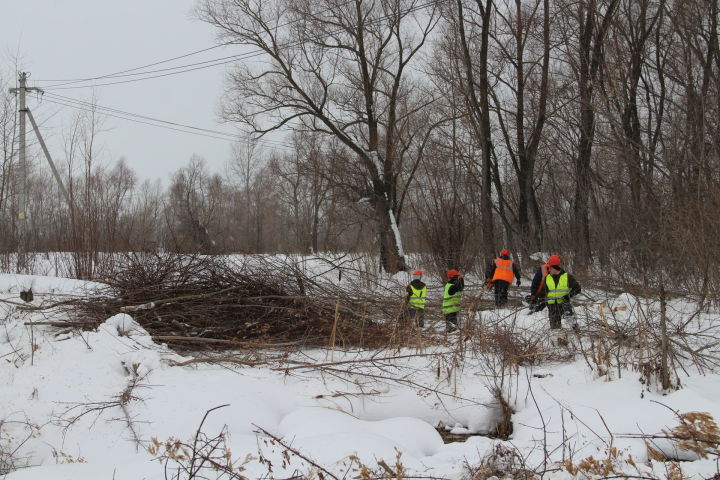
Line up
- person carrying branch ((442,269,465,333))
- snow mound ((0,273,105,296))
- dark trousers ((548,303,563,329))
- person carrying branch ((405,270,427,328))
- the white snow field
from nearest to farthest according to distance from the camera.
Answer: the white snow field → snow mound ((0,273,105,296)) → dark trousers ((548,303,563,329)) → person carrying branch ((405,270,427,328)) → person carrying branch ((442,269,465,333))

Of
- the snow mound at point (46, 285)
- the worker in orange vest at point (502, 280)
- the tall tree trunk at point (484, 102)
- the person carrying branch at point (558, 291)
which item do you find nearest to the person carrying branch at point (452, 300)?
the person carrying branch at point (558, 291)

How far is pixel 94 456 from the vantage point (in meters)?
4.69

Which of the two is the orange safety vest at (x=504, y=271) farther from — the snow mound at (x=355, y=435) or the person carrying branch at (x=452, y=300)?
the snow mound at (x=355, y=435)

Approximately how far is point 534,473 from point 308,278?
514 centimetres

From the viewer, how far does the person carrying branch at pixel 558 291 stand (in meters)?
7.98

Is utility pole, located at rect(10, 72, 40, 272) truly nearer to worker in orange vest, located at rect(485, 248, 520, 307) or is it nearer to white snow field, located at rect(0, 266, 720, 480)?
white snow field, located at rect(0, 266, 720, 480)

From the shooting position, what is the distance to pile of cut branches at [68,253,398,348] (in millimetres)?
7129

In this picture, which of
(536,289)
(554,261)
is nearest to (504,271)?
(536,289)

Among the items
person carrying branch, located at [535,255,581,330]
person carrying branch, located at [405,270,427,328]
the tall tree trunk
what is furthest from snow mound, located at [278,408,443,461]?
the tall tree trunk

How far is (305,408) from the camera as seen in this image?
18.2 feet

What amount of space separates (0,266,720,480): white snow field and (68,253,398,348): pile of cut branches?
1.55ft

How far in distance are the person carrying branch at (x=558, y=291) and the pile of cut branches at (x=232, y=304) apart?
8.59ft

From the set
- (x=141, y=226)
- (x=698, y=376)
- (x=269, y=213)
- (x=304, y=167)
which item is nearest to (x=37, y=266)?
(x=141, y=226)

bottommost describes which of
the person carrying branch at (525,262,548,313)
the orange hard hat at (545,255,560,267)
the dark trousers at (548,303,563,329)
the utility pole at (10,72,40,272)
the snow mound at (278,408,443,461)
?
the snow mound at (278,408,443,461)
